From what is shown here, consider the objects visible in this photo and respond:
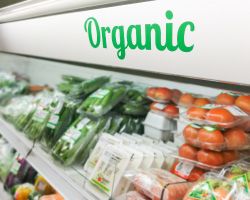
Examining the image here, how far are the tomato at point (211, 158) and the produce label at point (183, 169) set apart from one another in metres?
0.08

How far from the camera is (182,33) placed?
892 mm

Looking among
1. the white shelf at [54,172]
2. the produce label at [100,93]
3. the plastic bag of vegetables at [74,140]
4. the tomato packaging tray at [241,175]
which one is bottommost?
the white shelf at [54,172]

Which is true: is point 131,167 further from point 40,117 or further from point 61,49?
point 40,117

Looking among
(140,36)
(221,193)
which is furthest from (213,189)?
(140,36)

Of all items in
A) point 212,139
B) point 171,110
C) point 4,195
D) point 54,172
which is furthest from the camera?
point 4,195

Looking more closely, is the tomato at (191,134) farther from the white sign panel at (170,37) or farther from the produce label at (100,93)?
the produce label at (100,93)

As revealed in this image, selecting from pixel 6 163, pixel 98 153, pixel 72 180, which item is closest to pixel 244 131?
pixel 98 153

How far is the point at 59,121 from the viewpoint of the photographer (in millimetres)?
1839

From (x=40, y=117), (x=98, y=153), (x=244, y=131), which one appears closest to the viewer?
(x=244, y=131)

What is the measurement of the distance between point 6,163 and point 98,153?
1.41 m

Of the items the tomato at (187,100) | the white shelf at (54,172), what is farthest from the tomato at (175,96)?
the white shelf at (54,172)

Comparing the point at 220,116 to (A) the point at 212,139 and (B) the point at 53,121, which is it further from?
(B) the point at 53,121

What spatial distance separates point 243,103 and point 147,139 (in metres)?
0.56

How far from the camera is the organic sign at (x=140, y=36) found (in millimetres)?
907
